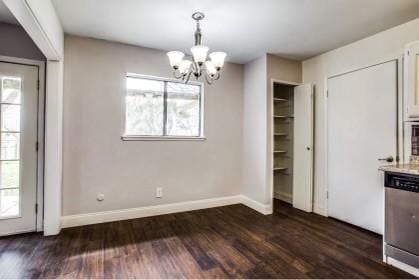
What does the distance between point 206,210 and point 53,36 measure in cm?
297

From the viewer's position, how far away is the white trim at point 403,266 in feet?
6.52

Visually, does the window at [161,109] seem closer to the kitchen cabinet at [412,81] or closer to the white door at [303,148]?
the white door at [303,148]

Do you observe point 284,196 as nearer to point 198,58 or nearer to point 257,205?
point 257,205

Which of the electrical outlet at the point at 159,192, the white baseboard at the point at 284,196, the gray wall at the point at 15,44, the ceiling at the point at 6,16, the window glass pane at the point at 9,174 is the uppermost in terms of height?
the ceiling at the point at 6,16

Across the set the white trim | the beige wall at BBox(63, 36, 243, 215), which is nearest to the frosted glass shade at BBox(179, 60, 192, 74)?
the beige wall at BBox(63, 36, 243, 215)

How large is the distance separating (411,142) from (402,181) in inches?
29.0

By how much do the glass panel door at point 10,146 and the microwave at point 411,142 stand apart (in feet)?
14.4

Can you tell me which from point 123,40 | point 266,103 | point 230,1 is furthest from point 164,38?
point 266,103

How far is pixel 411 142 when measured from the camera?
2.51m

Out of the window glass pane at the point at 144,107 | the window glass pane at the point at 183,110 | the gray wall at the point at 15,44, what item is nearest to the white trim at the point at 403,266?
the window glass pane at the point at 183,110

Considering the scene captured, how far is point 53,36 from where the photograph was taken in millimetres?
2254

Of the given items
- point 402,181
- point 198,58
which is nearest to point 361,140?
point 402,181

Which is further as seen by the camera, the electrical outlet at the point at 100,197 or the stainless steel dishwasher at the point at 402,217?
the electrical outlet at the point at 100,197

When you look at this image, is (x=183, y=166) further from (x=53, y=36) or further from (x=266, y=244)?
(x=53, y=36)
